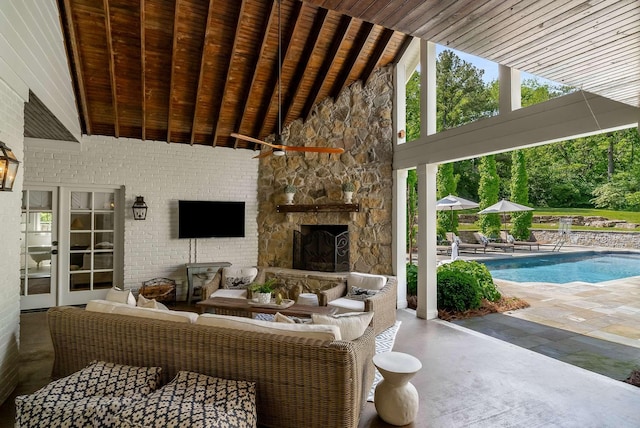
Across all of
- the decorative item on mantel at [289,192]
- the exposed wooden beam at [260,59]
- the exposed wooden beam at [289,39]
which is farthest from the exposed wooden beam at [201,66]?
the decorative item on mantel at [289,192]

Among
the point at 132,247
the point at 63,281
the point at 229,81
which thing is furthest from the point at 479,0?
the point at 63,281

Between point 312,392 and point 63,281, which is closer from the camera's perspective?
point 312,392

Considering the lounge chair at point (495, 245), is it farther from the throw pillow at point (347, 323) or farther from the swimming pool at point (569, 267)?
the throw pillow at point (347, 323)

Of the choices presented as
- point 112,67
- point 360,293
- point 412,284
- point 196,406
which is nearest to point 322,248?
point 360,293

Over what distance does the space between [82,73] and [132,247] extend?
9.36 ft

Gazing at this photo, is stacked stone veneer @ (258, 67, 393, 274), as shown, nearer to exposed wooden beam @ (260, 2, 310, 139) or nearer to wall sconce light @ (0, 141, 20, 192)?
exposed wooden beam @ (260, 2, 310, 139)

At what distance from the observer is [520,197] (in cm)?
1337

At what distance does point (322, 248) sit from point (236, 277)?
5.40 feet

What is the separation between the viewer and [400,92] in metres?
6.18

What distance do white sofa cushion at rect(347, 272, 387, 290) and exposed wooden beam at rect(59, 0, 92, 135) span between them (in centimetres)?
484

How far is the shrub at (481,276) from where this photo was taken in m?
6.11

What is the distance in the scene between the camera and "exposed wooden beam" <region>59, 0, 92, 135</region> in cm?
406

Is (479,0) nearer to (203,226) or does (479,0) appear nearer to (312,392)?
(312,392)

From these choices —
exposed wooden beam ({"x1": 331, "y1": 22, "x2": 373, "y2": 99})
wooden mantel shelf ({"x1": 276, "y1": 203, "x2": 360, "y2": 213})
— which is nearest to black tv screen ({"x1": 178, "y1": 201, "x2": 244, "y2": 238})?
wooden mantel shelf ({"x1": 276, "y1": 203, "x2": 360, "y2": 213})
